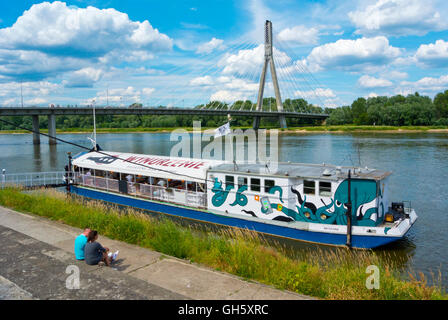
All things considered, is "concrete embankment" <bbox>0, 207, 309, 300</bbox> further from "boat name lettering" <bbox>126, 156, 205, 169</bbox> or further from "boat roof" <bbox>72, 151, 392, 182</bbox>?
"boat name lettering" <bbox>126, 156, 205, 169</bbox>

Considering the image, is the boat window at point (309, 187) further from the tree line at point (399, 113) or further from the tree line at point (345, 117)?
the tree line at point (399, 113)

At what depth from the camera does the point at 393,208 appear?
1436cm

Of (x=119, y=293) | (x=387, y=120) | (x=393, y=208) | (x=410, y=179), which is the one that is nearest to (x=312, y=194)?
(x=393, y=208)

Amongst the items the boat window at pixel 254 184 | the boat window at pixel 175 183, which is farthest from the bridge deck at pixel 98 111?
the boat window at pixel 254 184

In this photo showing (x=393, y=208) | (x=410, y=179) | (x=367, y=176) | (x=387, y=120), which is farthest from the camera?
(x=387, y=120)

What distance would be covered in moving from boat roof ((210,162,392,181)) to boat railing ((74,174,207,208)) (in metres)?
1.65

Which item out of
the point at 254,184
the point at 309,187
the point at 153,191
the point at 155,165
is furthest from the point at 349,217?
the point at 155,165

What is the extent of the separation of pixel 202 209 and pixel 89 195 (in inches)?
354

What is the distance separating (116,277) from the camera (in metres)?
7.34

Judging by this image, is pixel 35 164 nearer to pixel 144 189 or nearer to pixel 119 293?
pixel 144 189

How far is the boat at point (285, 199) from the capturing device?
12.5 m

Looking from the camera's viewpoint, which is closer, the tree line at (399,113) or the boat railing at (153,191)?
the boat railing at (153,191)

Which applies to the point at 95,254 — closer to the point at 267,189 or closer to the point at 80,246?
the point at 80,246

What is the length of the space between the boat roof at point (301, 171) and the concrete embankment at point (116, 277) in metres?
6.38
